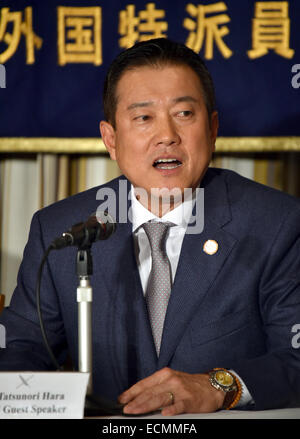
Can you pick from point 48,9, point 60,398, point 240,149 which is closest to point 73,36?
point 48,9

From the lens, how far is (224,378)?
137cm

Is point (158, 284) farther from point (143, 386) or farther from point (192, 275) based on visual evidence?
point (143, 386)

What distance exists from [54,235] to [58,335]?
29cm

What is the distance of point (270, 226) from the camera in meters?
1.68

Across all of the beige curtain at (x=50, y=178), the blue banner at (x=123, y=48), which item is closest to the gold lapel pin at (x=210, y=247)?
the blue banner at (x=123, y=48)

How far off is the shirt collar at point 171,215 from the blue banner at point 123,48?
2.58 ft

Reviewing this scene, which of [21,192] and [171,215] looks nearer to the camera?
[171,215]

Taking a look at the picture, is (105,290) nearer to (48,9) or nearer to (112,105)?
(112,105)

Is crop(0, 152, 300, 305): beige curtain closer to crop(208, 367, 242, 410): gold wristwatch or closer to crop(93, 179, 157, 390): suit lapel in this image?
crop(93, 179, 157, 390): suit lapel

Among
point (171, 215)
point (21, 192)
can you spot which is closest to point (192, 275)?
point (171, 215)

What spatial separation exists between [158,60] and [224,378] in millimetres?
891

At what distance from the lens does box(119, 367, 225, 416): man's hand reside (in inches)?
48.3

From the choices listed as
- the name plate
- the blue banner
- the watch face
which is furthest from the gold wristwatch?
the blue banner

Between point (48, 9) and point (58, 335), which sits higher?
point (48, 9)
